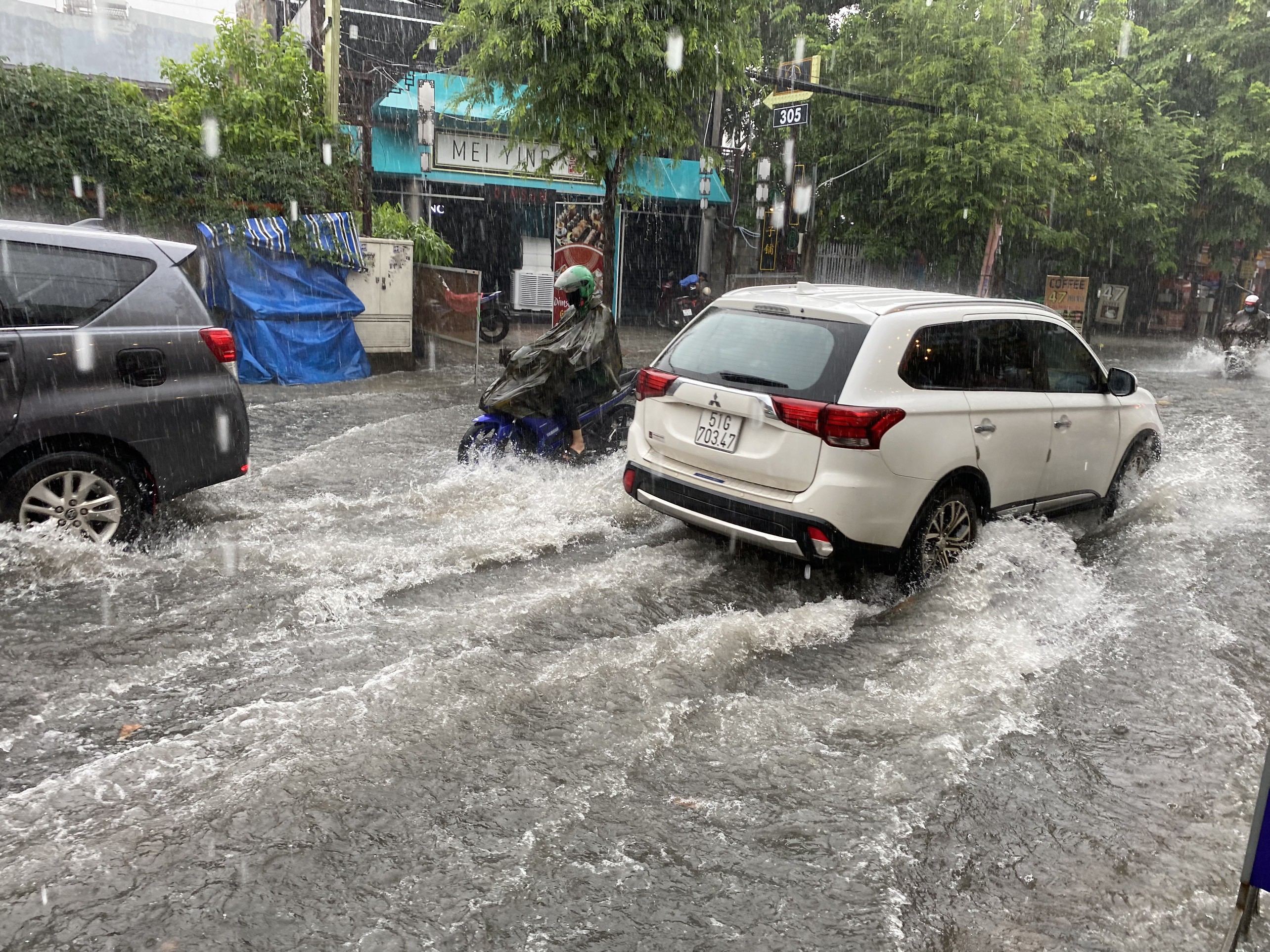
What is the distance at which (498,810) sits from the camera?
3357 millimetres

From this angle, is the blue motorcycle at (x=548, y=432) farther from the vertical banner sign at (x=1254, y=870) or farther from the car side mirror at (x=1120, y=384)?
the vertical banner sign at (x=1254, y=870)

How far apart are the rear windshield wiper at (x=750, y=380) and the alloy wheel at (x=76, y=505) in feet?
11.0

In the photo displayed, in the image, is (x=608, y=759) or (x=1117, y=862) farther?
(x=608, y=759)

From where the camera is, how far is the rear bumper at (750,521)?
5035 mm

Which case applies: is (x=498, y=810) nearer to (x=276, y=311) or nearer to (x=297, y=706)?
(x=297, y=706)

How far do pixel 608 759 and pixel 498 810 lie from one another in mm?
498

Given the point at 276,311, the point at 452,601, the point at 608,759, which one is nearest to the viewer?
the point at 608,759

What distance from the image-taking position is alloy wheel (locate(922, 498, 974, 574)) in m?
5.38

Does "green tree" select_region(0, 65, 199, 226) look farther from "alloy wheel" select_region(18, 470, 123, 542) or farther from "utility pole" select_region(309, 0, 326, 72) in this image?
"alloy wheel" select_region(18, 470, 123, 542)

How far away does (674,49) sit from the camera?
11047mm

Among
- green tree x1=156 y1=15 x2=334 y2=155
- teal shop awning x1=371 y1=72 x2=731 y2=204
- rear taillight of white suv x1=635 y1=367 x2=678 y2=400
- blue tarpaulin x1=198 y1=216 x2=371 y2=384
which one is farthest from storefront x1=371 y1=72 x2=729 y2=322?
rear taillight of white suv x1=635 y1=367 x2=678 y2=400

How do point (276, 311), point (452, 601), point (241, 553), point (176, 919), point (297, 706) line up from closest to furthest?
1. point (176, 919)
2. point (297, 706)
3. point (452, 601)
4. point (241, 553)
5. point (276, 311)

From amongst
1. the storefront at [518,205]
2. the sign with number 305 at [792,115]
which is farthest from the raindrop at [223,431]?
the sign with number 305 at [792,115]

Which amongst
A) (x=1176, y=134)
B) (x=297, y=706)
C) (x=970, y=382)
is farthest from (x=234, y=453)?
(x=1176, y=134)
